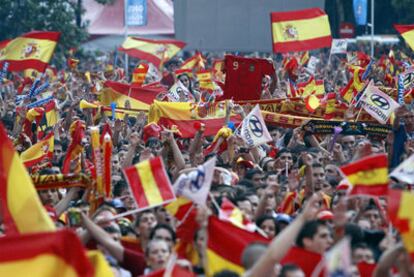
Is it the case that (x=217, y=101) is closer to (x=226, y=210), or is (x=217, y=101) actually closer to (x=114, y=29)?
(x=226, y=210)

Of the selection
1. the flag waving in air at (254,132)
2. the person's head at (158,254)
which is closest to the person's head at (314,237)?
the person's head at (158,254)

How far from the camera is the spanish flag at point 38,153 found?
17047mm

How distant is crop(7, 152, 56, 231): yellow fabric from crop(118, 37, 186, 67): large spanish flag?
71.0ft

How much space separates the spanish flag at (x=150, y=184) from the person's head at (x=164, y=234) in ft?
1.50

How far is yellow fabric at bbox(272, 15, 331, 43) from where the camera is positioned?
91.2ft

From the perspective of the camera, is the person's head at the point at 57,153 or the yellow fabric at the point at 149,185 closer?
the yellow fabric at the point at 149,185

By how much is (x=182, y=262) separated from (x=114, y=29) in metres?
46.6

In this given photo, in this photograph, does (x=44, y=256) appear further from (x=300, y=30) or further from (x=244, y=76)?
(x=300, y=30)

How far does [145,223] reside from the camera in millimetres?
11820

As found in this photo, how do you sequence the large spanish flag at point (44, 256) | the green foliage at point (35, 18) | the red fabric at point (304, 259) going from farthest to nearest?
the green foliage at point (35, 18) → the red fabric at point (304, 259) → the large spanish flag at point (44, 256)

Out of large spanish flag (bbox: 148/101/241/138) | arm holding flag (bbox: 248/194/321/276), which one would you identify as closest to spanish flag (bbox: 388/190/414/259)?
arm holding flag (bbox: 248/194/321/276)

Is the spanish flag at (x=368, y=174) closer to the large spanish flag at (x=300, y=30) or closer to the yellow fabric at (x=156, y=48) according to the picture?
the large spanish flag at (x=300, y=30)

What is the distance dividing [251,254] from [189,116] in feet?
32.8

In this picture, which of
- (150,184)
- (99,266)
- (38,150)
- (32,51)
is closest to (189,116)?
(38,150)
